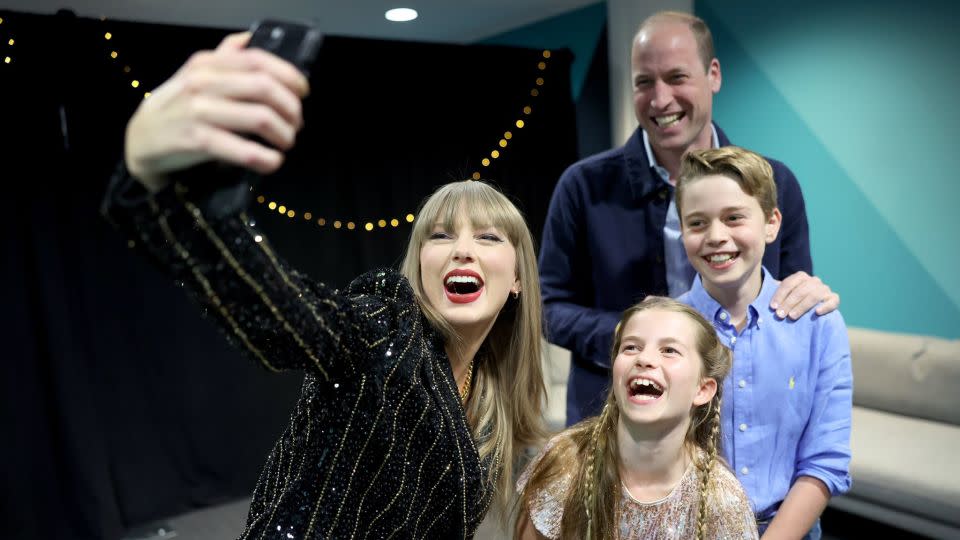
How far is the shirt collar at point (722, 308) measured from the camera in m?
1.46

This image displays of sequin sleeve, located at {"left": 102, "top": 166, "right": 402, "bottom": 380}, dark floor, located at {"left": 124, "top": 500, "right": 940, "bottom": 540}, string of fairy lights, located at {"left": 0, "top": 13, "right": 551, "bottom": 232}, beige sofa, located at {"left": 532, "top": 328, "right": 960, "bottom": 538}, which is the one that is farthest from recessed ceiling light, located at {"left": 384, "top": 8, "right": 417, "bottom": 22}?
sequin sleeve, located at {"left": 102, "top": 166, "right": 402, "bottom": 380}

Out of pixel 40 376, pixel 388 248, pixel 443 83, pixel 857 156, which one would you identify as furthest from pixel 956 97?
pixel 40 376

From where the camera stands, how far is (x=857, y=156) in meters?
4.02

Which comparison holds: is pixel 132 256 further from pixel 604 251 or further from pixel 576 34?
pixel 576 34

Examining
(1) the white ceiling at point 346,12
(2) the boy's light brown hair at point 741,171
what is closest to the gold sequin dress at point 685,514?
(2) the boy's light brown hair at point 741,171

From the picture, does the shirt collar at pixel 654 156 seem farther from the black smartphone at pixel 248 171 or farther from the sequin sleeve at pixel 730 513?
the black smartphone at pixel 248 171

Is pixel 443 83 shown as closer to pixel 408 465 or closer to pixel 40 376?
pixel 40 376

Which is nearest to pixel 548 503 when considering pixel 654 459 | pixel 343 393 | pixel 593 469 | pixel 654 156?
pixel 593 469

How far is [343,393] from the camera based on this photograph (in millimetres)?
1038

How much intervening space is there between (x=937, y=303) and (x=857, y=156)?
824 millimetres

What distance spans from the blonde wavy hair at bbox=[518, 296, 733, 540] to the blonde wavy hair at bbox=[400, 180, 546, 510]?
72mm

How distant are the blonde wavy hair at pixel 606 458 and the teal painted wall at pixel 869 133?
2898 mm

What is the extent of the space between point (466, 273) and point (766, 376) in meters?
0.58

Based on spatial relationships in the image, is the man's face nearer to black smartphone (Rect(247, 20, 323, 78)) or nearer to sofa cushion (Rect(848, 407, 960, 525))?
black smartphone (Rect(247, 20, 323, 78))
